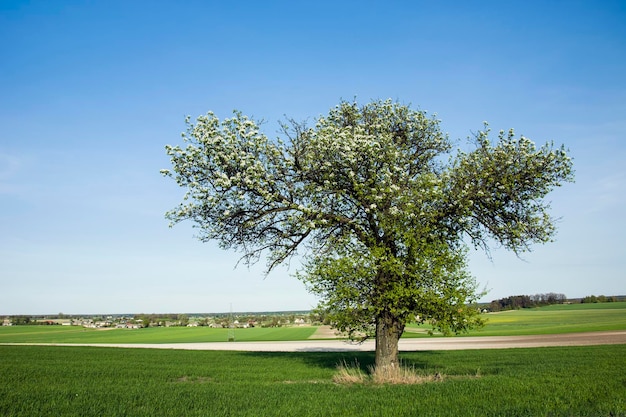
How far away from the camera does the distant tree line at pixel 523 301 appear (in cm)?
14827

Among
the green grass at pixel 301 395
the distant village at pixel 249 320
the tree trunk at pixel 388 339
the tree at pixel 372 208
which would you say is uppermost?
the tree at pixel 372 208

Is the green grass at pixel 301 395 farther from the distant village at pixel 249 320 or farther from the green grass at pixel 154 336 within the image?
the distant village at pixel 249 320

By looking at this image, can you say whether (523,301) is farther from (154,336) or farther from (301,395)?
(301,395)

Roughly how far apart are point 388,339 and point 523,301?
14404 cm

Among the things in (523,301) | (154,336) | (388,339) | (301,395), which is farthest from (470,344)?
(523,301)

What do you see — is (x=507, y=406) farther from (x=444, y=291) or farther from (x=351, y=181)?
(x=351, y=181)

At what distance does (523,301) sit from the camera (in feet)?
493

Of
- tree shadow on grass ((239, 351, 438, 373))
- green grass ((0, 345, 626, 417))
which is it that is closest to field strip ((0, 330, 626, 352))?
tree shadow on grass ((239, 351, 438, 373))

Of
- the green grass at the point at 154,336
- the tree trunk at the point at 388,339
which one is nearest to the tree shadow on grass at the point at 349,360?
the tree trunk at the point at 388,339

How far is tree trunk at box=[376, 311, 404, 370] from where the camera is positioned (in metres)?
22.9

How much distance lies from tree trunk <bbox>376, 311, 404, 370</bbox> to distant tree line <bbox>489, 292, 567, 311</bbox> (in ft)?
435

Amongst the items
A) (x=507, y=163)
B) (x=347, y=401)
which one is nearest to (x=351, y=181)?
(x=507, y=163)

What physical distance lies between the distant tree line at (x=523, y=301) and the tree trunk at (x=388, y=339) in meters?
133

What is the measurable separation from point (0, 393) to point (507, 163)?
77.9 ft
